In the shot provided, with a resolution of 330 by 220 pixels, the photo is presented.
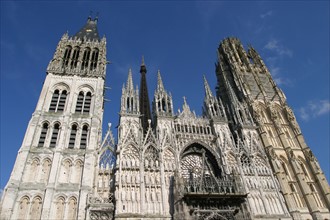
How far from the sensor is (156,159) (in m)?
23.7

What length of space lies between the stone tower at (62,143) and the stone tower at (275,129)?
15963 millimetres

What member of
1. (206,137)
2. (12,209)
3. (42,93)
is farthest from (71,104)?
(206,137)

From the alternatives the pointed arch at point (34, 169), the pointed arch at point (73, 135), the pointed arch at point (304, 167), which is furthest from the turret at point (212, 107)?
the pointed arch at point (34, 169)

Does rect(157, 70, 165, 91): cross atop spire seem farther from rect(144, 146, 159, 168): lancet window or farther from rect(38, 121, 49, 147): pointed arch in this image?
rect(38, 121, 49, 147): pointed arch

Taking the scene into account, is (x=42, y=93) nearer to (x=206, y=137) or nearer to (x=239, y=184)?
(x=206, y=137)

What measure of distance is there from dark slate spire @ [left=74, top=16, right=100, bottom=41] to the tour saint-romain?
6.60 ft

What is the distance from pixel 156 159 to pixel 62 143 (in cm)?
835

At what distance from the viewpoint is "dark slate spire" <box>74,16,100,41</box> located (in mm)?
35188

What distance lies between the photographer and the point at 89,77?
2908 centimetres

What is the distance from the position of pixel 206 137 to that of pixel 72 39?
20678 mm

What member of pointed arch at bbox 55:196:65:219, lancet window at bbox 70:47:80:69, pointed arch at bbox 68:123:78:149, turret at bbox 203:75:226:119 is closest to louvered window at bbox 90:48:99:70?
lancet window at bbox 70:47:80:69

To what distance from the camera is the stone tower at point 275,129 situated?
25066 mm

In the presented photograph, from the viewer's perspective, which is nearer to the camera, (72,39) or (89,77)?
(89,77)

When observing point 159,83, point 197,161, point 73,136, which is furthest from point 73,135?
point 197,161
